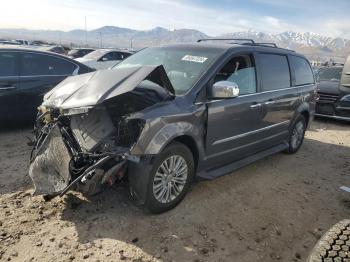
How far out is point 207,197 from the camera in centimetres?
459

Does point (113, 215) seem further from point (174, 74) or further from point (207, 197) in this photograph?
point (174, 74)

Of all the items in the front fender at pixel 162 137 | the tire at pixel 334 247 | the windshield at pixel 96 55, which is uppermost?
the windshield at pixel 96 55

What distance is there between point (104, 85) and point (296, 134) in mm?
4264

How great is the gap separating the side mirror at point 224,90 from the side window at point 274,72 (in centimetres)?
125

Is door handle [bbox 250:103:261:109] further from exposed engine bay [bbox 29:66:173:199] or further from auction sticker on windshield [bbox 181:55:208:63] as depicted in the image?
exposed engine bay [bbox 29:66:173:199]

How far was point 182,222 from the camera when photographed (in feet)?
12.9

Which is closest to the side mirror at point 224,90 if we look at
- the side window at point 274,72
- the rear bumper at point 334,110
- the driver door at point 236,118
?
the driver door at point 236,118

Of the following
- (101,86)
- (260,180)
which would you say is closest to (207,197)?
(260,180)

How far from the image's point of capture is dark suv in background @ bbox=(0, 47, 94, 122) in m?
6.41

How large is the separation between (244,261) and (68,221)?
1783mm

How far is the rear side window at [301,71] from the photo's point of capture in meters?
6.41

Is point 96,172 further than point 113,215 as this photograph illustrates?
No

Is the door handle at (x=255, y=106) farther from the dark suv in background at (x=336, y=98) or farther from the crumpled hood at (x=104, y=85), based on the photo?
the dark suv in background at (x=336, y=98)

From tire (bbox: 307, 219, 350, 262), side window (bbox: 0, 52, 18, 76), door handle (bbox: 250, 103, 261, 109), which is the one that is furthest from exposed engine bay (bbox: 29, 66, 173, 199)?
side window (bbox: 0, 52, 18, 76)
